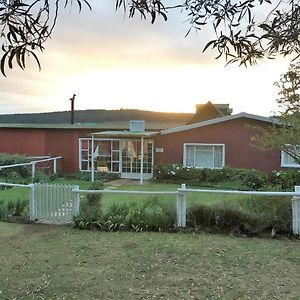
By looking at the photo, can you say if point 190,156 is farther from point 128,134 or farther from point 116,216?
point 116,216

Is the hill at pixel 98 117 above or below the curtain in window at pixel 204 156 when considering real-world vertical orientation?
above

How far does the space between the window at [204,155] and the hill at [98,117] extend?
57.2ft

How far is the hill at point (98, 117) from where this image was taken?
40312mm

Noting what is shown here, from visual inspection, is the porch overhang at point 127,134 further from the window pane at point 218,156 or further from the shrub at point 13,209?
the shrub at point 13,209

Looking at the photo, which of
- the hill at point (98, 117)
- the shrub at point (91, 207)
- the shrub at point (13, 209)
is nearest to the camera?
the shrub at point (91, 207)

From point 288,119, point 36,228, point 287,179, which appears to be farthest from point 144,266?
point 287,179

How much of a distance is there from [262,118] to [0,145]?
54.7ft

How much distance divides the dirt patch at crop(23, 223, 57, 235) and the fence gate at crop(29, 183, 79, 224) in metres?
0.25

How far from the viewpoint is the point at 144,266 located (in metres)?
6.04

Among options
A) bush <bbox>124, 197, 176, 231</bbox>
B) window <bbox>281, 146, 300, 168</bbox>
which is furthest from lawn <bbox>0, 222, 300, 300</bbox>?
window <bbox>281, 146, 300, 168</bbox>

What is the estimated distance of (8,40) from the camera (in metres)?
2.55

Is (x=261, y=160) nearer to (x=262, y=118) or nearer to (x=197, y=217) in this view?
(x=262, y=118)

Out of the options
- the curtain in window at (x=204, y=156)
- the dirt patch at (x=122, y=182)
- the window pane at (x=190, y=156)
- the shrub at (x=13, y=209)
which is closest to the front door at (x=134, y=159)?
the dirt patch at (x=122, y=182)

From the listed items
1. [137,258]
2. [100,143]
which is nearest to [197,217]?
[137,258]
